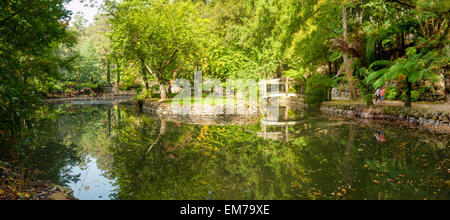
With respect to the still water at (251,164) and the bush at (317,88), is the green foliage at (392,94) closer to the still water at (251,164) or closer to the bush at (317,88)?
the bush at (317,88)

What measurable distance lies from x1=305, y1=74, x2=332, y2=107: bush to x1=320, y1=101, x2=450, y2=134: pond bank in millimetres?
1978

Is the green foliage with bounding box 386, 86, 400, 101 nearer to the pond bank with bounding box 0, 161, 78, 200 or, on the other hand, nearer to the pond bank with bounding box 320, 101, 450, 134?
the pond bank with bounding box 320, 101, 450, 134

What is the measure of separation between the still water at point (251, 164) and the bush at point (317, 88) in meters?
8.20

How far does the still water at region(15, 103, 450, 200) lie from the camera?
541 cm

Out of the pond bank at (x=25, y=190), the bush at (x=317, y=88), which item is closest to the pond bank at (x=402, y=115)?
the bush at (x=317, y=88)

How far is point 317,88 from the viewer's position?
70.2ft

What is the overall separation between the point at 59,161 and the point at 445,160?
34.5ft

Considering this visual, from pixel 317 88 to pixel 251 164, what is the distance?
52.0ft

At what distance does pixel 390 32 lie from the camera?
1418 cm

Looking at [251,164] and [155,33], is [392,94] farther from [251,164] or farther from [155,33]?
[155,33]

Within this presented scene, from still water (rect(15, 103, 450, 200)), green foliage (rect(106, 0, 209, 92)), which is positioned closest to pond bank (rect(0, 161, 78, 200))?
still water (rect(15, 103, 450, 200))

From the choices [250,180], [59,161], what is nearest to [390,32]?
[250,180]
